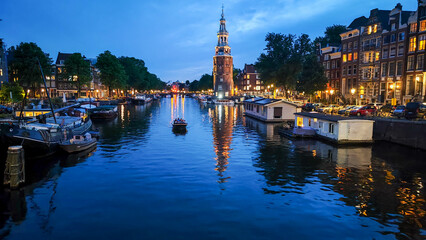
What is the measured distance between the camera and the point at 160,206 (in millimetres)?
→ 18844

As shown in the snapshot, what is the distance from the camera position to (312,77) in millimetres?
84625

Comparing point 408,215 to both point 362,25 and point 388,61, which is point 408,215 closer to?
point 388,61

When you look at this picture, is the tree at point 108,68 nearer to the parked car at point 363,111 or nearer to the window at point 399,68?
the parked car at point 363,111

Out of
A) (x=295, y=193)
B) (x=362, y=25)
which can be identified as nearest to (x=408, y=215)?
(x=295, y=193)

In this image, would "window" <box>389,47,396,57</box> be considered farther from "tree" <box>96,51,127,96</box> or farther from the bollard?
"tree" <box>96,51,127,96</box>

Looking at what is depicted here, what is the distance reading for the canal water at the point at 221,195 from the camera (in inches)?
626

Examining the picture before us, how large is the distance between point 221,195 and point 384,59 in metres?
65.5

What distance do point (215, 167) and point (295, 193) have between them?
8.67 m

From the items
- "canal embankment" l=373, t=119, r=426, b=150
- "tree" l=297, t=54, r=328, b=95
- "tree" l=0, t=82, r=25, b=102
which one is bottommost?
"canal embankment" l=373, t=119, r=426, b=150

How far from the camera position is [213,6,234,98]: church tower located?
172500 mm

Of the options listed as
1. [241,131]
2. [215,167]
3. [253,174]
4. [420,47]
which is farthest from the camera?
[420,47]

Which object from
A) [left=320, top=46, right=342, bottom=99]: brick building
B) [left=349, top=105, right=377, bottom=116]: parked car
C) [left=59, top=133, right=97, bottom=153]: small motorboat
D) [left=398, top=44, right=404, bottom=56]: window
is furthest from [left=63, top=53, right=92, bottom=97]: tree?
[left=398, top=44, right=404, bottom=56]: window

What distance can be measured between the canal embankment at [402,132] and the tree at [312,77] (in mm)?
43905

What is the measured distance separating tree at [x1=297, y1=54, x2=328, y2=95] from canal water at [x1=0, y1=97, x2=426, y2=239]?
50.9m
